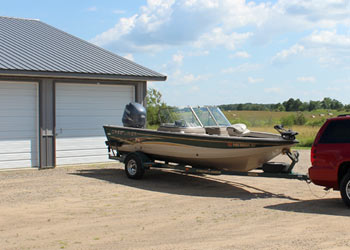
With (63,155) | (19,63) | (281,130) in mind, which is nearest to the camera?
(281,130)

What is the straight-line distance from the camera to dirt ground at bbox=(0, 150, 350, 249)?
6523mm

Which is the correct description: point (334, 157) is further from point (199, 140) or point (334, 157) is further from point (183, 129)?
point (183, 129)

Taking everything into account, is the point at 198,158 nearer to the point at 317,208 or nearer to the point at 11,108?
the point at 317,208

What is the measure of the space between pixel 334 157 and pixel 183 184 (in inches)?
166

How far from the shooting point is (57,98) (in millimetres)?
14203

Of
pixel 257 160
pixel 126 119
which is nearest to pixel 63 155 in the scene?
pixel 126 119

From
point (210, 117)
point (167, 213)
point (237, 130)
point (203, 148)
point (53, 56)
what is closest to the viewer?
point (167, 213)

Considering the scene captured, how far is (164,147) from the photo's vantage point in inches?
456

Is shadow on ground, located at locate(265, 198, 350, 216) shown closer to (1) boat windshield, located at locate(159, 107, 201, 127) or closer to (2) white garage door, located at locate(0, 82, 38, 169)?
(1) boat windshield, located at locate(159, 107, 201, 127)

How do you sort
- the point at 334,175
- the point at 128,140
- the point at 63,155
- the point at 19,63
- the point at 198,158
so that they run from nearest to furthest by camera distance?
the point at 334,175, the point at 198,158, the point at 128,140, the point at 19,63, the point at 63,155

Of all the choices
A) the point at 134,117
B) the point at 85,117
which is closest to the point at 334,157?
the point at 134,117

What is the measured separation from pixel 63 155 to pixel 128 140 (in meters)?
2.84

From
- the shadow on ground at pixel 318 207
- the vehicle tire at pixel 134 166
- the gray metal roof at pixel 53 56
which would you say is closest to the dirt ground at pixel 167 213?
the shadow on ground at pixel 318 207

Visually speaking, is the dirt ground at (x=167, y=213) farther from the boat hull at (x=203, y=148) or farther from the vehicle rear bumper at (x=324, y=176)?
the boat hull at (x=203, y=148)
